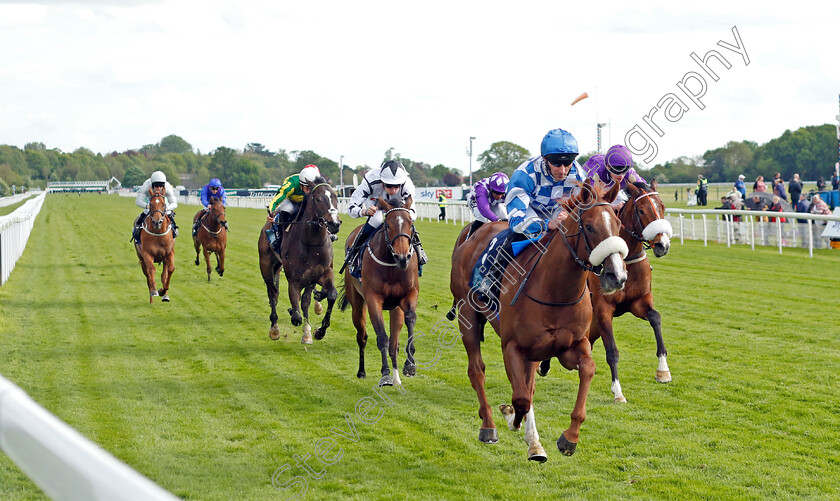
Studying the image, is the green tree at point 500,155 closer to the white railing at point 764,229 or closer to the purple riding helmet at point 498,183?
the white railing at point 764,229

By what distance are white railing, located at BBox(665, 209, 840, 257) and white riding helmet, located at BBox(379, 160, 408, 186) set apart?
11044 millimetres

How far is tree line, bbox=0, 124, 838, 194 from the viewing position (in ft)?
160

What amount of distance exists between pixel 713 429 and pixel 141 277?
44.3 feet

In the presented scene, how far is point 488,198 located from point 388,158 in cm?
2938

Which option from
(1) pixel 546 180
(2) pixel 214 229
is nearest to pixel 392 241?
(1) pixel 546 180

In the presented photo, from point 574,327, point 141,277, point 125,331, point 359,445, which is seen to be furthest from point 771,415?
point 141,277

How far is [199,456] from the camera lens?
5.29 metres

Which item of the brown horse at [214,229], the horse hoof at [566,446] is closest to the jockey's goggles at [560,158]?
the horse hoof at [566,446]

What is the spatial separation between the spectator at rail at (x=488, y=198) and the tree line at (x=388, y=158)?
202 cm

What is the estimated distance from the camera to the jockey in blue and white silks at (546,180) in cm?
521

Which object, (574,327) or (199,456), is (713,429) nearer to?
(574,327)

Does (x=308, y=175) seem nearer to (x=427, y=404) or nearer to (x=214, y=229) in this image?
(x=427, y=404)

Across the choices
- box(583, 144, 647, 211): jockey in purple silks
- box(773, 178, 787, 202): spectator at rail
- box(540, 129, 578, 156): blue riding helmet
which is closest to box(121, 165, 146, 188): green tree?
box(773, 178, 787, 202): spectator at rail

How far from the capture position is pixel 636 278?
6.86m
